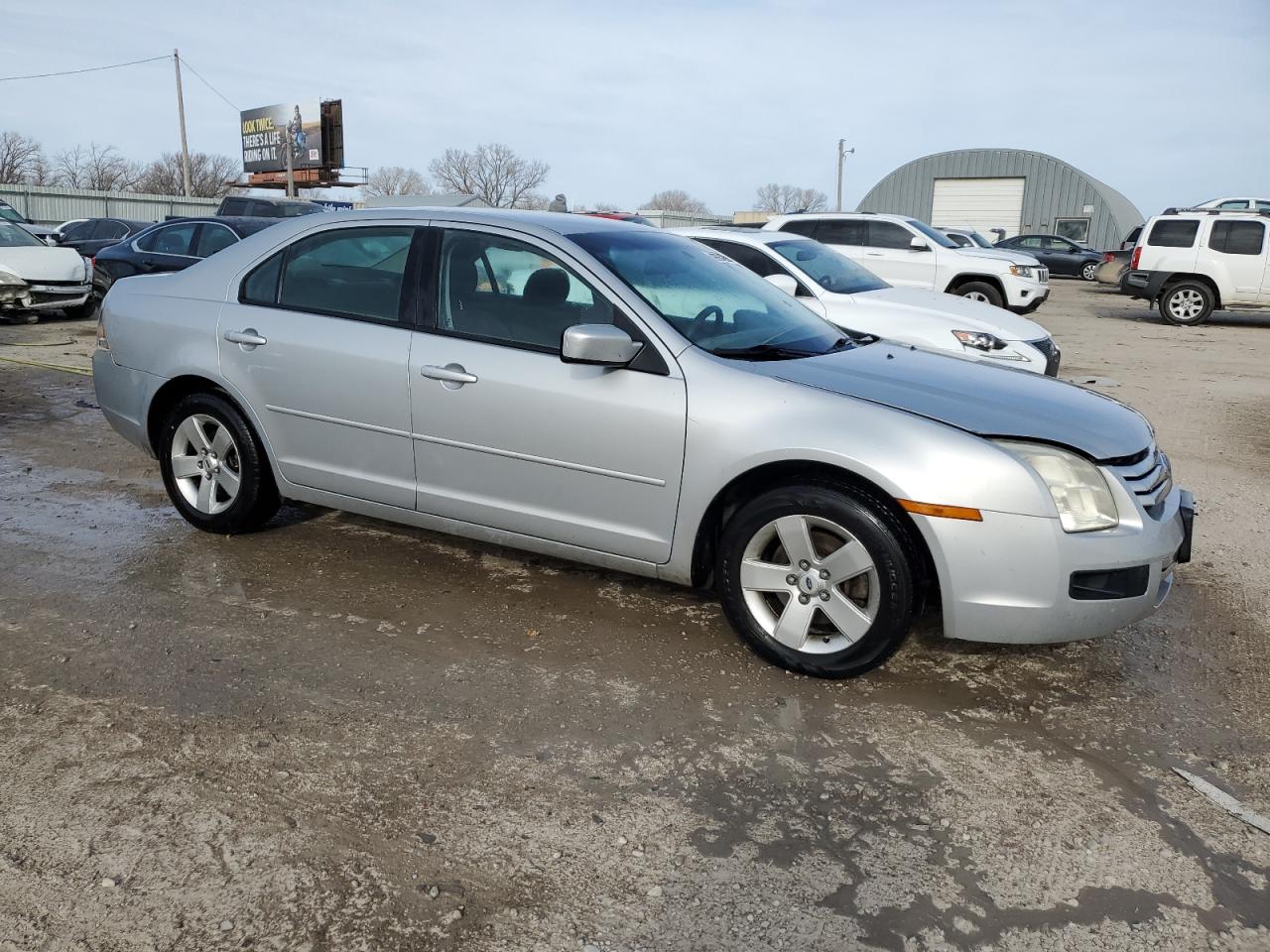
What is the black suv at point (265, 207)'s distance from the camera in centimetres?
2109

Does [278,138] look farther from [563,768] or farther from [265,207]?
[563,768]

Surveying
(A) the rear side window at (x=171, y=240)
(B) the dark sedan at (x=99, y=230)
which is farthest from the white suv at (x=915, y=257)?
(B) the dark sedan at (x=99, y=230)

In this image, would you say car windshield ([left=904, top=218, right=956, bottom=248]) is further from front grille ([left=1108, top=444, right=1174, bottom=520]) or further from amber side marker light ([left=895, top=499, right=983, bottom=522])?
amber side marker light ([left=895, top=499, right=983, bottom=522])

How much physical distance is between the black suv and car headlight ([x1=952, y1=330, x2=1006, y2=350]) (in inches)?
601

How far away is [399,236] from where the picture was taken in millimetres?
4609

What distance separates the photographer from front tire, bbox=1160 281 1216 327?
59.5 feet

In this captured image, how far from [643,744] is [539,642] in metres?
0.88

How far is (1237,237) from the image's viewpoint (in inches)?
692

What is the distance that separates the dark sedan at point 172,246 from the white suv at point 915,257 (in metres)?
7.00

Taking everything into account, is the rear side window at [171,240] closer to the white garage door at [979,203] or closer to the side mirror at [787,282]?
the side mirror at [787,282]

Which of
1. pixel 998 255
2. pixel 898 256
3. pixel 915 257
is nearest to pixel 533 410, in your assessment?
pixel 898 256

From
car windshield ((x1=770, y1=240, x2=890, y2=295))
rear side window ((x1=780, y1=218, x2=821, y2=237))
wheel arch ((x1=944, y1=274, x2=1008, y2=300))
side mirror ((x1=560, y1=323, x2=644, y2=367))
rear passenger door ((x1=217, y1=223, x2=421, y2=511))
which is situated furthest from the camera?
wheel arch ((x1=944, y1=274, x2=1008, y2=300))

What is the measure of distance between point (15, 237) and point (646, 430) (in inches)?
553

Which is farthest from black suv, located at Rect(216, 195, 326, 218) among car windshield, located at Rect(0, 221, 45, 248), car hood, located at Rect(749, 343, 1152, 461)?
car hood, located at Rect(749, 343, 1152, 461)
